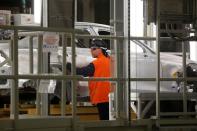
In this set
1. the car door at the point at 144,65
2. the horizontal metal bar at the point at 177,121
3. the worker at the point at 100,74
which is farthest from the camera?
the worker at the point at 100,74

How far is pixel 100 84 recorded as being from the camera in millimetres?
7859

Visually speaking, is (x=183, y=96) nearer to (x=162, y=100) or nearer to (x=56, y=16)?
(x=162, y=100)

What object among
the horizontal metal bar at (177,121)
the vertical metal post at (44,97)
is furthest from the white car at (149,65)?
the vertical metal post at (44,97)

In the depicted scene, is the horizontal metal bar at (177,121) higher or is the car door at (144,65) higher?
the car door at (144,65)

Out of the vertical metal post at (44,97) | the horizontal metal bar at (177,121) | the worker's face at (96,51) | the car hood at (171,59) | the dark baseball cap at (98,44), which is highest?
the dark baseball cap at (98,44)

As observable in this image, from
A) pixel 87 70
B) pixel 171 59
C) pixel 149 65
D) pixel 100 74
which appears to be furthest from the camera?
pixel 171 59

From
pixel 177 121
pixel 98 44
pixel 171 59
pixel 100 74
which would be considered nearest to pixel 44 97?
pixel 177 121

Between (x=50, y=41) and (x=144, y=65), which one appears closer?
(x=50, y=41)

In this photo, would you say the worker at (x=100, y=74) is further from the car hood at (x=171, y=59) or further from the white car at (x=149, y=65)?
the car hood at (x=171, y=59)

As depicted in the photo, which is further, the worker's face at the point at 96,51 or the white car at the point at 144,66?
the worker's face at the point at 96,51

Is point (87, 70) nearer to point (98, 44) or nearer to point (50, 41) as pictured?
point (98, 44)

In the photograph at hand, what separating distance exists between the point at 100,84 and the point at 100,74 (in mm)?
230

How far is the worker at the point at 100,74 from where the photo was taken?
772 cm

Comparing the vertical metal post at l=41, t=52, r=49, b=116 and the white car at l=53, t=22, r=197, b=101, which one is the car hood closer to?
the white car at l=53, t=22, r=197, b=101
